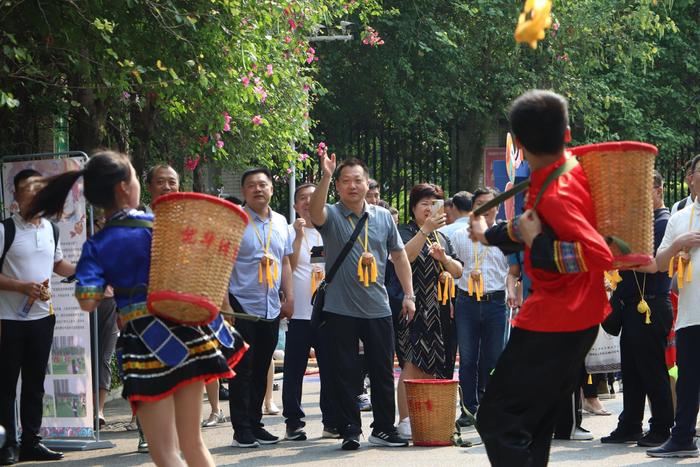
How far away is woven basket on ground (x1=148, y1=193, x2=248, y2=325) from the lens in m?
5.73

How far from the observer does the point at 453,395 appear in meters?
9.64

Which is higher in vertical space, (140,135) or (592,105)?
(592,105)

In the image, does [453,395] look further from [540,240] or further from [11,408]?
[540,240]

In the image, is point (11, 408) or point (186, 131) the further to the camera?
point (186, 131)

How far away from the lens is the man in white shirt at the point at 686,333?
878 centimetres

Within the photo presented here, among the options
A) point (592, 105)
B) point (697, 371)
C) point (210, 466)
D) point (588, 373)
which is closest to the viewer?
point (210, 466)

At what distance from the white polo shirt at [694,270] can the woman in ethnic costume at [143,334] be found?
13.1 ft

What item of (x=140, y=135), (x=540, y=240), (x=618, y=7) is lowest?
(x=540, y=240)

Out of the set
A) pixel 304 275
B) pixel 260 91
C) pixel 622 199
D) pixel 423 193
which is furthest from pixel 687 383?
pixel 260 91

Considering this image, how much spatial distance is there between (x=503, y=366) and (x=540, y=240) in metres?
0.66

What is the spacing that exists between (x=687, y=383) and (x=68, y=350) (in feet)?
16.0

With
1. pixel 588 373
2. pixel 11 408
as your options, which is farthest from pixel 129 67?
pixel 588 373

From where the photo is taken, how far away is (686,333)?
8.84 m

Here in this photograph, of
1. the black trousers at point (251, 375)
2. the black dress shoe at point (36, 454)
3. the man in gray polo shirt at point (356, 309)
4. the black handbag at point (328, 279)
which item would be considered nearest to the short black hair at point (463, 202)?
the man in gray polo shirt at point (356, 309)
